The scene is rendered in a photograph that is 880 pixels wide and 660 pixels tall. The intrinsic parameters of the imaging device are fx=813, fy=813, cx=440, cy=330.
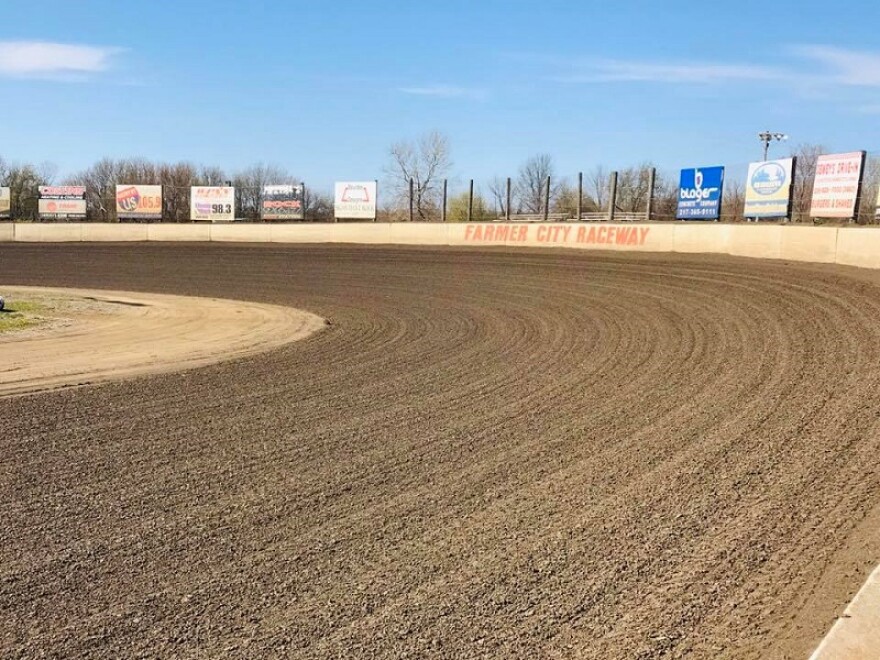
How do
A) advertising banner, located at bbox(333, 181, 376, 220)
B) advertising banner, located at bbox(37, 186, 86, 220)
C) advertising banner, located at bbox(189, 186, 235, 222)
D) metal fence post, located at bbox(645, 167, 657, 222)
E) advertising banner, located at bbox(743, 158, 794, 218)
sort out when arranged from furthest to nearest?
advertising banner, located at bbox(37, 186, 86, 220), advertising banner, located at bbox(189, 186, 235, 222), advertising banner, located at bbox(333, 181, 376, 220), metal fence post, located at bbox(645, 167, 657, 222), advertising banner, located at bbox(743, 158, 794, 218)

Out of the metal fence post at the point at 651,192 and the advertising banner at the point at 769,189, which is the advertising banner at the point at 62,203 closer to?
the metal fence post at the point at 651,192

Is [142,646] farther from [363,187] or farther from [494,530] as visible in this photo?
[363,187]

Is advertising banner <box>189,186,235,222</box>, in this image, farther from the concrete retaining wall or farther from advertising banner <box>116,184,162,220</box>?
the concrete retaining wall

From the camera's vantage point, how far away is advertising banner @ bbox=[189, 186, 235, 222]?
47.1 metres

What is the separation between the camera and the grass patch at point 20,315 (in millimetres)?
14805

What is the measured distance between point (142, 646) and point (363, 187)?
40.6 meters

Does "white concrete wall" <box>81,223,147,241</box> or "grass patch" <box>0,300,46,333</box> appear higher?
"white concrete wall" <box>81,223,147,241</box>

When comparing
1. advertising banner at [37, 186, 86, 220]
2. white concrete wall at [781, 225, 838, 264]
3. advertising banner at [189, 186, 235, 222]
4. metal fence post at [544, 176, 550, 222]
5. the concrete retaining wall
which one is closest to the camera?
white concrete wall at [781, 225, 838, 264]

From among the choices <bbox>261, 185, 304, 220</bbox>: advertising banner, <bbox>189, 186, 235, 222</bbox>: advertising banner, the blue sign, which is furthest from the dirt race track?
<bbox>189, 186, 235, 222</bbox>: advertising banner

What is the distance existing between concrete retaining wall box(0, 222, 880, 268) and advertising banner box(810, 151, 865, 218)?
2407 mm

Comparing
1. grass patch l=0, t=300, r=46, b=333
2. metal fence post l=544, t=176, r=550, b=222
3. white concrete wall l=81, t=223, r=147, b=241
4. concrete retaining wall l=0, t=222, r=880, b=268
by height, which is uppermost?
metal fence post l=544, t=176, r=550, b=222

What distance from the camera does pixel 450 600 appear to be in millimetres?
4309

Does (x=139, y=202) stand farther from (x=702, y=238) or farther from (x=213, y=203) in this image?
(x=702, y=238)

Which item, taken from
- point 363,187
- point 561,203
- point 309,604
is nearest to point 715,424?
point 309,604
